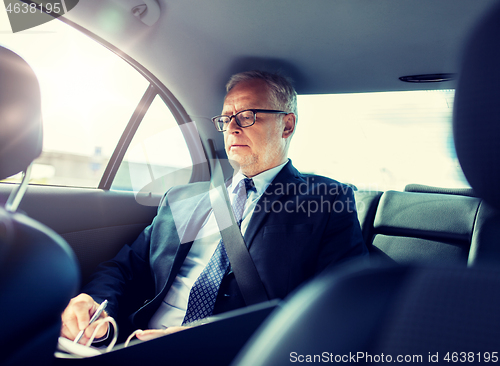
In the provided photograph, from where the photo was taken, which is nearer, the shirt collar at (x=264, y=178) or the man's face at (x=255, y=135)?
the shirt collar at (x=264, y=178)

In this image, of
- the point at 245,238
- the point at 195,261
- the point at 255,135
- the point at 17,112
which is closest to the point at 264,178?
the point at 255,135

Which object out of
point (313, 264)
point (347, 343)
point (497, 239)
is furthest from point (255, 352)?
point (497, 239)

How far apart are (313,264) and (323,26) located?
0.99 metres

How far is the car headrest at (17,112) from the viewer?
1.77 feet

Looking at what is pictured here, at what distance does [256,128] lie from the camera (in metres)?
1.69

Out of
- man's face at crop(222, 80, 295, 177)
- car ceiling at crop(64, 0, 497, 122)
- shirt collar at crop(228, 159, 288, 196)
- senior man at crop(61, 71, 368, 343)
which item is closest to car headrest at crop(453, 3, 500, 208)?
senior man at crop(61, 71, 368, 343)

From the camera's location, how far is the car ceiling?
1353 millimetres

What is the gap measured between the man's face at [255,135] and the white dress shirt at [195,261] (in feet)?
0.30

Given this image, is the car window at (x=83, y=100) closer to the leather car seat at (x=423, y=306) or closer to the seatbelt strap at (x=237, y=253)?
the seatbelt strap at (x=237, y=253)

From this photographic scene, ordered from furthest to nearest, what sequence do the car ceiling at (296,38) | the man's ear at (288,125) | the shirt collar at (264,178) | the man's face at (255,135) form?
1. the man's ear at (288,125)
2. the man's face at (255,135)
3. the shirt collar at (264,178)
4. the car ceiling at (296,38)

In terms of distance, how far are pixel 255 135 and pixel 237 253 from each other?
2.06ft

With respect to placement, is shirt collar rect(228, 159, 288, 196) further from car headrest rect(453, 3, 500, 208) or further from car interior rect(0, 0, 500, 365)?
car headrest rect(453, 3, 500, 208)

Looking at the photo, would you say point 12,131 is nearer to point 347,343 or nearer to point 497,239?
point 347,343

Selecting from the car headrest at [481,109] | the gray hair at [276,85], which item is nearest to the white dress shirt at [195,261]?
the gray hair at [276,85]
